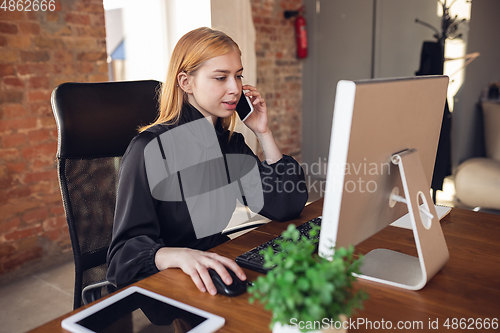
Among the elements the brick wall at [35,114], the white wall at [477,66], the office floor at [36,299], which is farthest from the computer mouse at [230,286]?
the white wall at [477,66]

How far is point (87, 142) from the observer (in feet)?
4.23

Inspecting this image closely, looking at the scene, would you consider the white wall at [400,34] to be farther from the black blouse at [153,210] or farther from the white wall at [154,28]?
the black blouse at [153,210]

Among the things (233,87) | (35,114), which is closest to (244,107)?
(233,87)

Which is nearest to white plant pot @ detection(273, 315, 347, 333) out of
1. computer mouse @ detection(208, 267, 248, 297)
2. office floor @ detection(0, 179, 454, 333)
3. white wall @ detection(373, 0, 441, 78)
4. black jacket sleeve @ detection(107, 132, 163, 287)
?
computer mouse @ detection(208, 267, 248, 297)

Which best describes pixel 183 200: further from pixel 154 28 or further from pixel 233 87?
pixel 154 28

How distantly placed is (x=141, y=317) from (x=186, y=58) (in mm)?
833

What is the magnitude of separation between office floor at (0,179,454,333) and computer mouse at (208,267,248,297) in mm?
1527

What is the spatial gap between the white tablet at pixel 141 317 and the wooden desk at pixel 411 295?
26 mm

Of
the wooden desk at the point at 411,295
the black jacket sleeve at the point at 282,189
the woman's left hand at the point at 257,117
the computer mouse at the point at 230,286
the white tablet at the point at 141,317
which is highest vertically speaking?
the woman's left hand at the point at 257,117

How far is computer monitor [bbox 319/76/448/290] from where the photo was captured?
27.2 inches

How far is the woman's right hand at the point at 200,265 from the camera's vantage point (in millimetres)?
823

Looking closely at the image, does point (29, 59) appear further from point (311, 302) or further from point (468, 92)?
point (468, 92)

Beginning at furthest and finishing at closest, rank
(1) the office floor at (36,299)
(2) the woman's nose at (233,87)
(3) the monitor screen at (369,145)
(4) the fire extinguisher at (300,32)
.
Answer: (4) the fire extinguisher at (300,32), (1) the office floor at (36,299), (2) the woman's nose at (233,87), (3) the monitor screen at (369,145)

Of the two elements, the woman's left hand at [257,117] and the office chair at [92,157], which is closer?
the office chair at [92,157]
